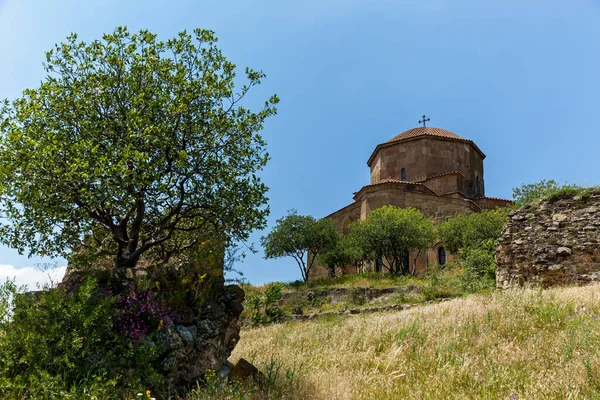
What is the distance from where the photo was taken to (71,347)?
4.72 m

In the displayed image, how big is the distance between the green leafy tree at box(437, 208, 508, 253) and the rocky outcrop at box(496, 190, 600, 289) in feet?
35.1

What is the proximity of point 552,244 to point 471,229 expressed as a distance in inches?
519

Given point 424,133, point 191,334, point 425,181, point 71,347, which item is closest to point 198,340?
point 191,334

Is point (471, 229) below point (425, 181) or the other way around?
below

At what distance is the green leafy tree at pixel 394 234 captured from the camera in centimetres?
2597

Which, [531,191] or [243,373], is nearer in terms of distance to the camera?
[243,373]

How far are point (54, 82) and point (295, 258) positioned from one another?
21.7 metres

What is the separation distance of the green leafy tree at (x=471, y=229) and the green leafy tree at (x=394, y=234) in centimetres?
98

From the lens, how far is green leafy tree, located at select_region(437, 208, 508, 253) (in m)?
25.2

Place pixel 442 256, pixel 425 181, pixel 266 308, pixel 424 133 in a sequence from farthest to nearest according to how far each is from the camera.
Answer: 1. pixel 424 133
2. pixel 425 181
3. pixel 442 256
4. pixel 266 308

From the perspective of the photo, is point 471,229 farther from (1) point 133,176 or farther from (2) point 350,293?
(1) point 133,176

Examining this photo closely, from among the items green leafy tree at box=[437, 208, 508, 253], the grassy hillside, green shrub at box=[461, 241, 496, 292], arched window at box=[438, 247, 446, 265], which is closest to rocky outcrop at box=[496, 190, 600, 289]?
green shrub at box=[461, 241, 496, 292]

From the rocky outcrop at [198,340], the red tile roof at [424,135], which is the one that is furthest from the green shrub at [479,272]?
the red tile roof at [424,135]

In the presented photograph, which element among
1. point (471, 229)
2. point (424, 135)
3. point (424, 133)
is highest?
point (424, 133)
